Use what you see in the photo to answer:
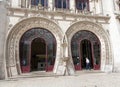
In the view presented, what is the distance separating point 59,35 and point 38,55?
3328mm

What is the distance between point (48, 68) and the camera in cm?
1202

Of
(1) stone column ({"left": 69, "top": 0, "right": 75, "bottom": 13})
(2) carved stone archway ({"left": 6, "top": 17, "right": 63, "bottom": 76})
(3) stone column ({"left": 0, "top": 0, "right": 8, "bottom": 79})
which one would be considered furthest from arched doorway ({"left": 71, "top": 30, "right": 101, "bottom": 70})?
(3) stone column ({"left": 0, "top": 0, "right": 8, "bottom": 79})

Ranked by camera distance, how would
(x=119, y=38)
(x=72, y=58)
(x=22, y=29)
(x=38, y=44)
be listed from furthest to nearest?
(x=38, y=44) → (x=119, y=38) → (x=72, y=58) → (x=22, y=29)

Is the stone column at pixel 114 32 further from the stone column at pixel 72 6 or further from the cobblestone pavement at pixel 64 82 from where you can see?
the cobblestone pavement at pixel 64 82

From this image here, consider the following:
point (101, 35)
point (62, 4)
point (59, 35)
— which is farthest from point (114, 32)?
point (62, 4)

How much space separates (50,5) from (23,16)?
2.60 metres

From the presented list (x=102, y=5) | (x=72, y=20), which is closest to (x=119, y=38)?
(x=102, y=5)

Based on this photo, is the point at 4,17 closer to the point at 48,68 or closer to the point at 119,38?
the point at 48,68

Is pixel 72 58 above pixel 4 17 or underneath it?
underneath

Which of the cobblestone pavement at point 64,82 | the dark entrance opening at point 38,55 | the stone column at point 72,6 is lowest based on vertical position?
the cobblestone pavement at point 64,82

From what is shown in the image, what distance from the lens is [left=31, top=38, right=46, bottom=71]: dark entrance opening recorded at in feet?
44.1

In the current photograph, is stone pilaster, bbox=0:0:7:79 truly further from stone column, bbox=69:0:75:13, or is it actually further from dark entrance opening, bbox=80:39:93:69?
dark entrance opening, bbox=80:39:93:69

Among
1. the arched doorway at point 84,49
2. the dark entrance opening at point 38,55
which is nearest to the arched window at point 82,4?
the arched doorway at point 84,49

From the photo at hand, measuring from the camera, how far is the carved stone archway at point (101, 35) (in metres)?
12.8
